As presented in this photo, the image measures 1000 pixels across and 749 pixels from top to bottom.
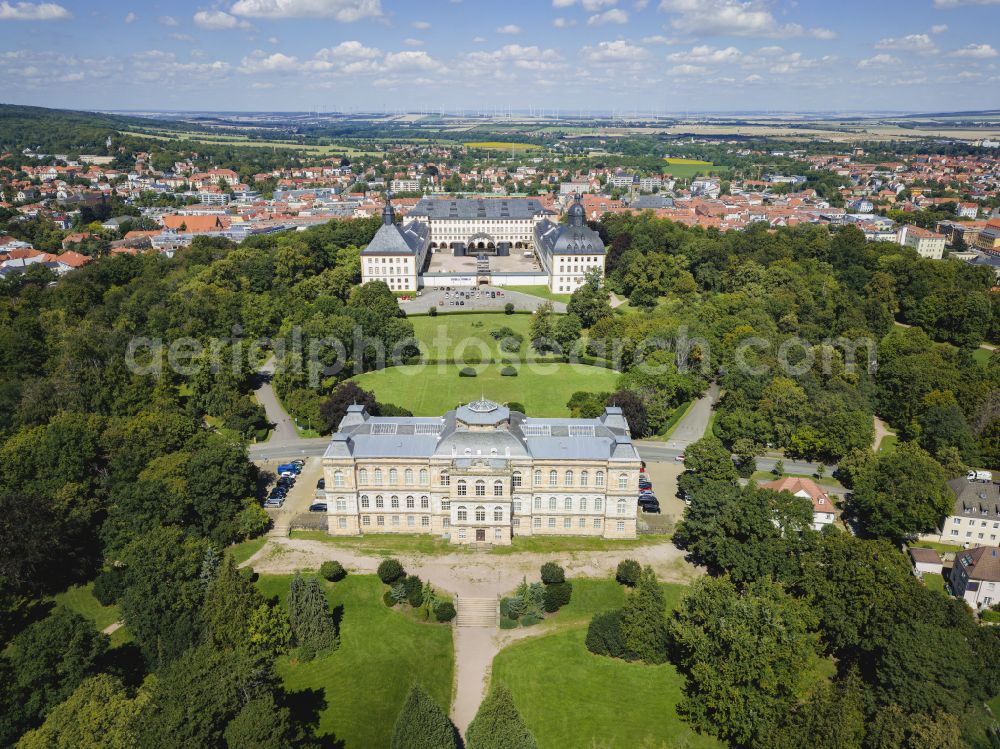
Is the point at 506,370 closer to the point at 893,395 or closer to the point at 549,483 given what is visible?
the point at 549,483

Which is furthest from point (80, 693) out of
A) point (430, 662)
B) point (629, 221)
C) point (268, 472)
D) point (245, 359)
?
point (629, 221)

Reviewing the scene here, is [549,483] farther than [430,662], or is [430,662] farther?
[549,483]

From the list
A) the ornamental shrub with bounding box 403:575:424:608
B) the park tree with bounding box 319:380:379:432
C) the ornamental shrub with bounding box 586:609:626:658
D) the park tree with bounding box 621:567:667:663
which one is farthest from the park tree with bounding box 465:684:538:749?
the park tree with bounding box 319:380:379:432

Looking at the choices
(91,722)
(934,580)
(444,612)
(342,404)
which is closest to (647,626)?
(444,612)

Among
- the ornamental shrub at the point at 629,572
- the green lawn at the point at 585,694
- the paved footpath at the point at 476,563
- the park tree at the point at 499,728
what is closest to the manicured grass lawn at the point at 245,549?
the paved footpath at the point at 476,563

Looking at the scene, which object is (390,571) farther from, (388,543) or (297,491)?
(297,491)

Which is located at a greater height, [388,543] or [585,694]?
[388,543]
